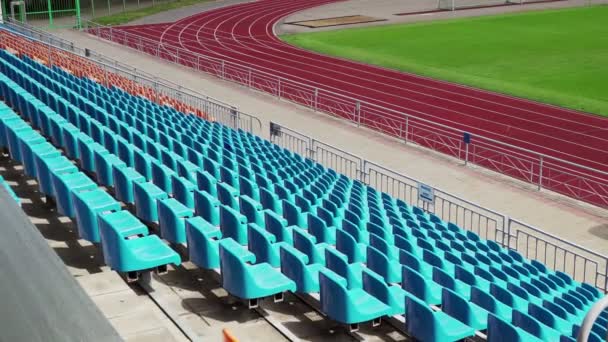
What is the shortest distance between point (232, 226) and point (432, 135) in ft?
47.8

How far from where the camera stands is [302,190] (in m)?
11.8

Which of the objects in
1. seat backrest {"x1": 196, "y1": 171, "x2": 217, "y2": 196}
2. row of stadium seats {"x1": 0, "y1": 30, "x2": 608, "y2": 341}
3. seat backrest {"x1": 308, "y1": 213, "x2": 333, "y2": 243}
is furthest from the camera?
seat backrest {"x1": 196, "y1": 171, "x2": 217, "y2": 196}

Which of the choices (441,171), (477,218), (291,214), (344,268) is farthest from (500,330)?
(441,171)

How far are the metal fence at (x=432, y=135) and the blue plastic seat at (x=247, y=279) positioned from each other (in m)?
10.1

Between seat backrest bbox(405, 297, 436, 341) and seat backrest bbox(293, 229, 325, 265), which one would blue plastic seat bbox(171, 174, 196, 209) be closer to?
seat backrest bbox(293, 229, 325, 265)

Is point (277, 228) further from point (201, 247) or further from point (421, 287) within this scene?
point (421, 287)

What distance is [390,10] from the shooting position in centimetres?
4906

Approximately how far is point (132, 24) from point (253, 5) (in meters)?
10.3

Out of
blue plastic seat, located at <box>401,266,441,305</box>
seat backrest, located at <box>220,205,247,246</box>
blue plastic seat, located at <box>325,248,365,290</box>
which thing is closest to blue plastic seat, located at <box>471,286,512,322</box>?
blue plastic seat, located at <box>401,266,441,305</box>

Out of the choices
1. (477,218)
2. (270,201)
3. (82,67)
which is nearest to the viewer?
(270,201)

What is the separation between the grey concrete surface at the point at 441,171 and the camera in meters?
14.6

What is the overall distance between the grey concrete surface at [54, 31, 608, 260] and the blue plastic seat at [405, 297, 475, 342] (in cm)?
783

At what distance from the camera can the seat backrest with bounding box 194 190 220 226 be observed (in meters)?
8.52

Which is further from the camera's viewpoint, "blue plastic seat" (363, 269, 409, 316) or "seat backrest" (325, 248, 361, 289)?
"seat backrest" (325, 248, 361, 289)
